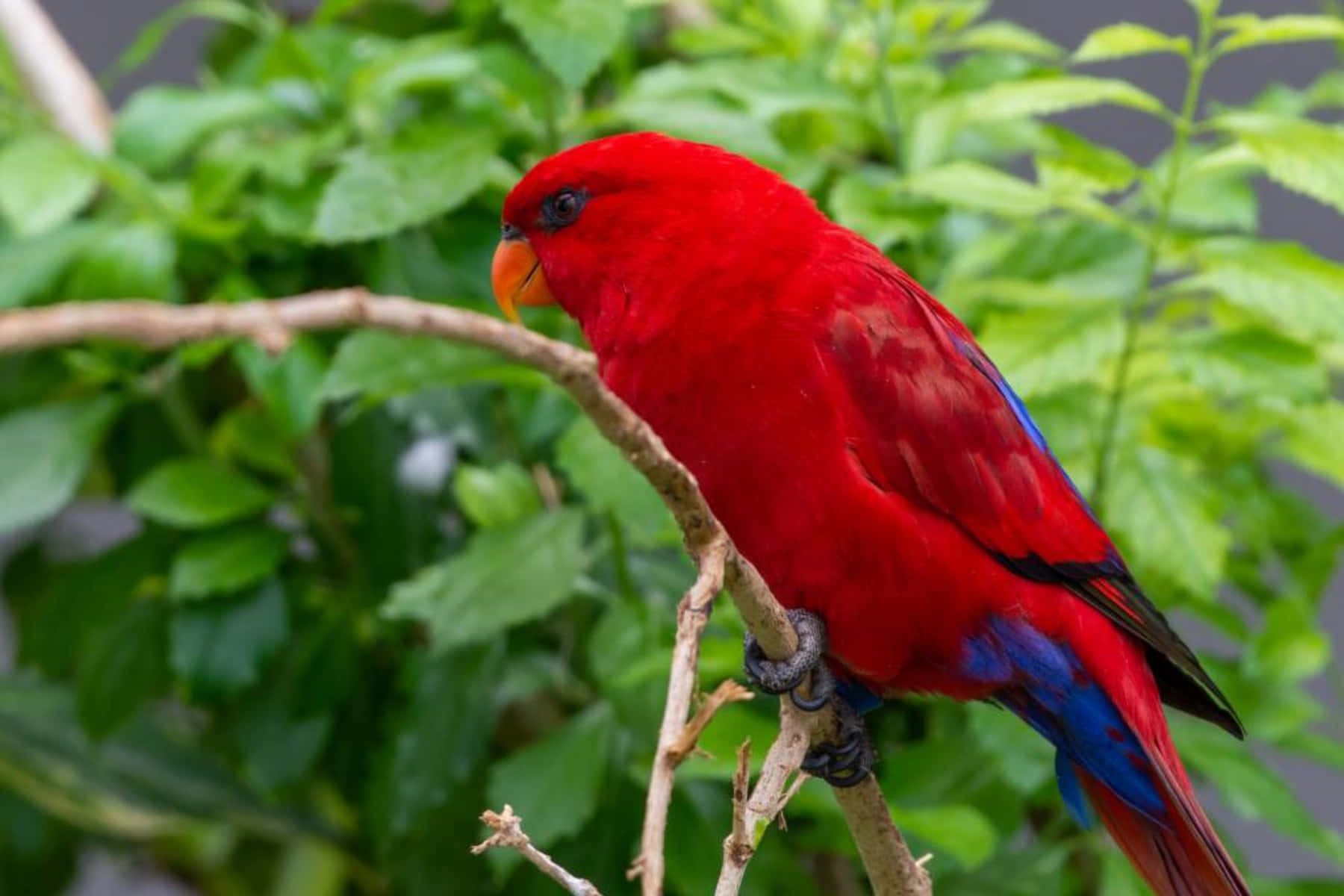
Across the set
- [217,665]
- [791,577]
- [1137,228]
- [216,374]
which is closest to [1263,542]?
[1137,228]

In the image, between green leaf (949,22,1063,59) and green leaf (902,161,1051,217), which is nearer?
green leaf (902,161,1051,217)

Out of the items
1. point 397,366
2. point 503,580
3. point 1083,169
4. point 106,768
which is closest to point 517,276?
point 397,366

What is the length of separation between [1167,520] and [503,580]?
23.3 inches

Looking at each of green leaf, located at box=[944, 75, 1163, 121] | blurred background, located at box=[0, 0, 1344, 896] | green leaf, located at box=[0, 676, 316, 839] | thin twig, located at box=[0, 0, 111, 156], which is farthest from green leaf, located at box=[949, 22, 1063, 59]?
green leaf, located at box=[0, 676, 316, 839]

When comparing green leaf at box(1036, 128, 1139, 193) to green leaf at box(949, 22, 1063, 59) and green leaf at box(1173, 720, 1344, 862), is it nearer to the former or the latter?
green leaf at box(949, 22, 1063, 59)

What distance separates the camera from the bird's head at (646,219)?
1.10 m

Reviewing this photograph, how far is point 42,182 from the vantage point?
159 centimetres

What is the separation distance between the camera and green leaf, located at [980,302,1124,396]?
1.35 metres

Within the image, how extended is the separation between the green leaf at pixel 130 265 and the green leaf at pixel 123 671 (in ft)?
1.29

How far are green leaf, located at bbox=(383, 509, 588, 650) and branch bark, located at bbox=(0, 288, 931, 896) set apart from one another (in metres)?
0.45

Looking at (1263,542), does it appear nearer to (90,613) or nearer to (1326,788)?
(90,613)

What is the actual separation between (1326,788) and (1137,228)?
197 centimetres

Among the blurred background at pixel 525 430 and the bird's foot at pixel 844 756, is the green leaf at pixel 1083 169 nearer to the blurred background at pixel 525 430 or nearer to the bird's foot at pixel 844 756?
the blurred background at pixel 525 430

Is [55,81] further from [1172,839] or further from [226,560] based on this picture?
[1172,839]
